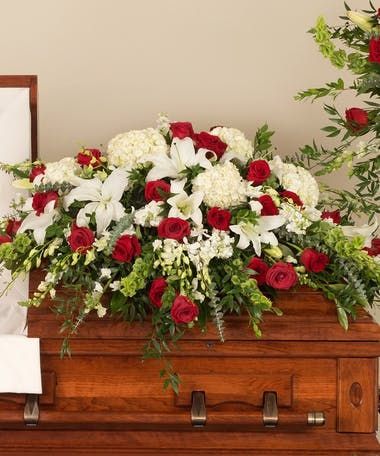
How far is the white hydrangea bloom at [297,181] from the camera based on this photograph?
209 centimetres

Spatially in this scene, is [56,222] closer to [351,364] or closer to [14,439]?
[14,439]

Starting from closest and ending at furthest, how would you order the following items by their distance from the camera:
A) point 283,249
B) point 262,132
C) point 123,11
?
point 283,249
point 262,132
point 123,11

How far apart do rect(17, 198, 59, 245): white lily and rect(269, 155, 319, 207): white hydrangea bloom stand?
499 mm

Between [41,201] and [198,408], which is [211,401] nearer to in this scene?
[198,408]

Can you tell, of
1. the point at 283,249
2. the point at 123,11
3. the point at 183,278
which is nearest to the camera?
the point at 183,278

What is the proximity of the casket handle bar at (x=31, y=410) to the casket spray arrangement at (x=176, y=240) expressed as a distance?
16 cm

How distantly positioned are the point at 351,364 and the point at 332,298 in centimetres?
14

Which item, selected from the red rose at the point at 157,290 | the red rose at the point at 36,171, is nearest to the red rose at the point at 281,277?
the red rose at the point at 157,290

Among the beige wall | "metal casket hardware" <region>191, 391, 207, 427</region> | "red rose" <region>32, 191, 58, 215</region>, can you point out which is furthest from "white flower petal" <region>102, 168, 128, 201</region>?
the beige wall

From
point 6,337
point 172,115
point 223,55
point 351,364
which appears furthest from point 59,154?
point 351,364

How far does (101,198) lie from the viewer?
78.8 inches

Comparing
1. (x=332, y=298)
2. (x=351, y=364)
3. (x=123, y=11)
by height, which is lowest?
(x=351, y=364)

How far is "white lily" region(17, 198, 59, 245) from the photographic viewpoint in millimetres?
1995

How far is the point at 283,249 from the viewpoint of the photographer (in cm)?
198
